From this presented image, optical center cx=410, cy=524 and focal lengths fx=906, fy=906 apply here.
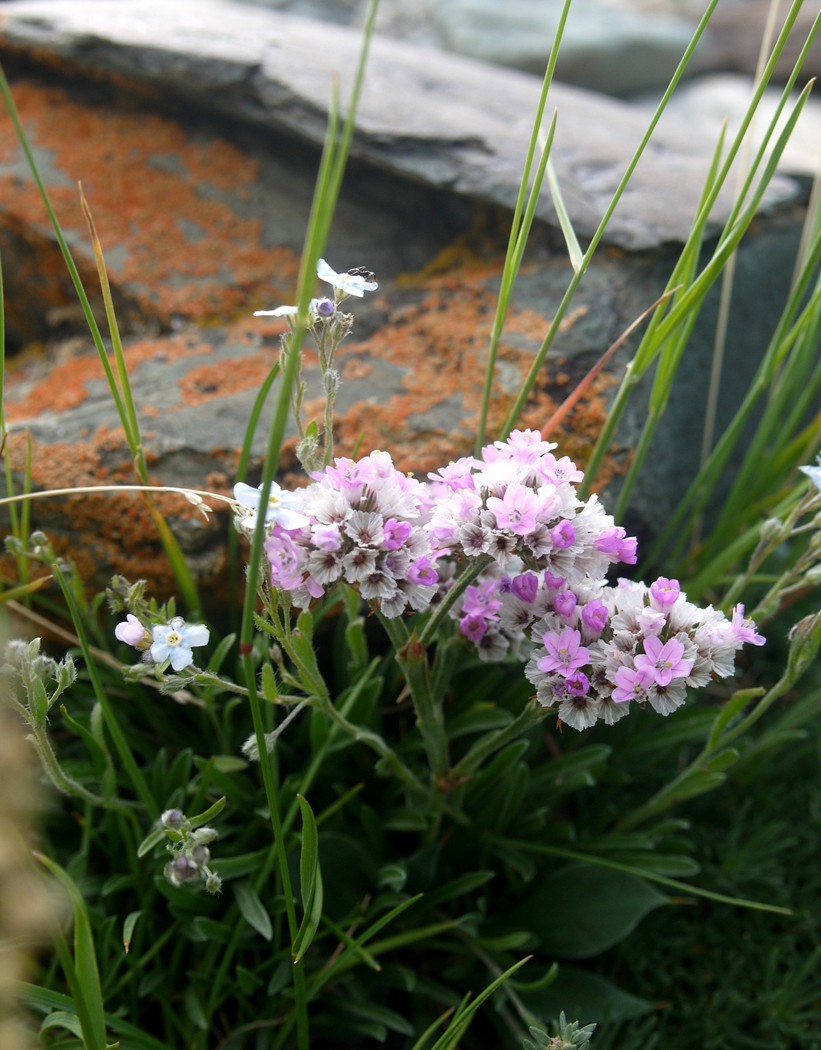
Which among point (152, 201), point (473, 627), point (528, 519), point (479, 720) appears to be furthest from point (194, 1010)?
point (152, 201)

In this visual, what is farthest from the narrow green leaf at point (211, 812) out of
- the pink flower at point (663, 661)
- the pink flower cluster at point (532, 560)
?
the pink flower at point (663, 661)

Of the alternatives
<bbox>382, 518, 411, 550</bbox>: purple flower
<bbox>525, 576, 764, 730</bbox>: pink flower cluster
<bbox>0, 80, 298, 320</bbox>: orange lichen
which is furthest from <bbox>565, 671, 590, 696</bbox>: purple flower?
<bbox>0, 80, 298, 320</bbox>: orange lichen

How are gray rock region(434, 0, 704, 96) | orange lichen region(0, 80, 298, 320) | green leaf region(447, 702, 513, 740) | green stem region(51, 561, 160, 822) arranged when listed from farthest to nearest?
gray rock region(434, 0, 704, 96) → orange lichen region(0, 80, 298, 320) → green leaf region(447, 702, 513, 740) → green stem region(51, 561, 160, 822)

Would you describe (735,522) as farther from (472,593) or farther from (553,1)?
(553,1)

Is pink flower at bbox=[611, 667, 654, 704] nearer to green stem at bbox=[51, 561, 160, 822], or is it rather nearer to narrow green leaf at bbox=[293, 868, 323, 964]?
narrow green leaf at bbox=[293, 868, 323, 964]

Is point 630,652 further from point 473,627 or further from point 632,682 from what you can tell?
point 473,627

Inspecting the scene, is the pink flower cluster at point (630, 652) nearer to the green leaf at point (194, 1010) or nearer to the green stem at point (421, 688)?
the green stem at point (421, 688)

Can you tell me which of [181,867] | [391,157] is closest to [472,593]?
[181,867]
